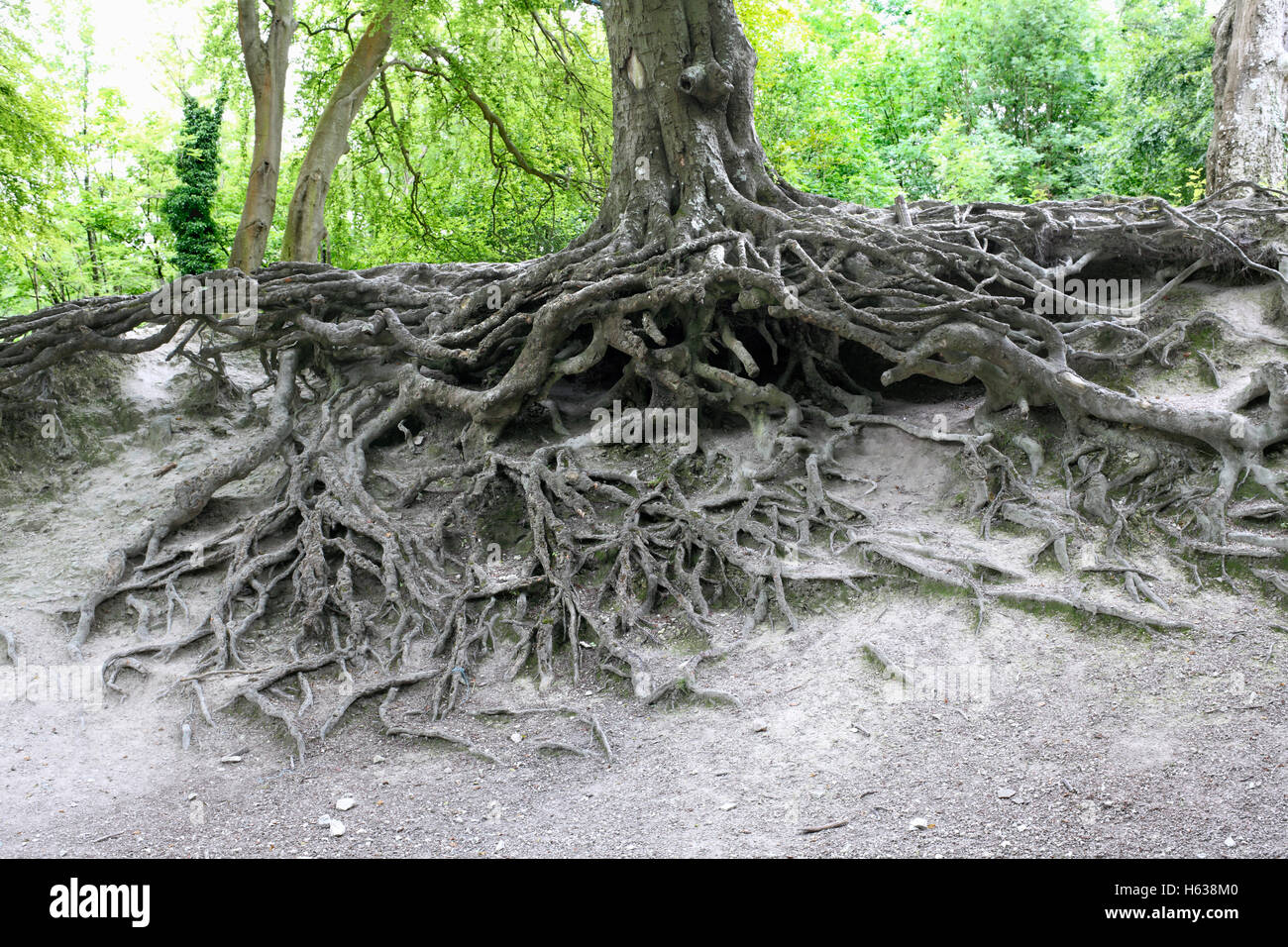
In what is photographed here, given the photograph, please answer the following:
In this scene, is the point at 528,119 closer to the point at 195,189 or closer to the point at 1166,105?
the point at 195,189

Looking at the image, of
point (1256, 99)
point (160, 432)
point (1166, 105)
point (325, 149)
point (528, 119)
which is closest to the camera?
point (160, 432)

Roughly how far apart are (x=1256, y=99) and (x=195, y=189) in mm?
20095

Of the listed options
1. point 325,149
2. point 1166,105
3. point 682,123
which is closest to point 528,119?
point 325,149

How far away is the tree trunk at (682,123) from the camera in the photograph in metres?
7.57

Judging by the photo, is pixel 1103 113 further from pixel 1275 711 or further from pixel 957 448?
pixel 1275 711

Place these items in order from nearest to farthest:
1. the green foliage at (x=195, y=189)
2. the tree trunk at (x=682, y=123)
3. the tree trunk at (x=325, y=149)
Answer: the tree trunk at (x=682, y=123) → the tree trunk at (x=325, y=149) → the green foliage at (x=195, y=189)

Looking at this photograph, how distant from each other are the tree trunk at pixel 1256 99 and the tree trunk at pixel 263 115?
1238 centimetres

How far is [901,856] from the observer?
3.70 m

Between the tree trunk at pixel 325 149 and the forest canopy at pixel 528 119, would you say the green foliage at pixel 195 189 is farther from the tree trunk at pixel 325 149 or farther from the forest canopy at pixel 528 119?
the tree trunk at pixel 325 149

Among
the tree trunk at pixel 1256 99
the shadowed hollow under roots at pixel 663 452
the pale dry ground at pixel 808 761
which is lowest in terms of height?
the pale dry ground at pixel 808 761

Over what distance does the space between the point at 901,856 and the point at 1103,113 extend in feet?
87.6

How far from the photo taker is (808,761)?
4.49 metres

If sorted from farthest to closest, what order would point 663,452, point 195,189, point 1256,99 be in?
point 195,189
point 1256,99
point 663,452

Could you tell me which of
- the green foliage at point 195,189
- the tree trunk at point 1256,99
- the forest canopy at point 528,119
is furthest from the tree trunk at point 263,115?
the tree trunk at point 1256,99
